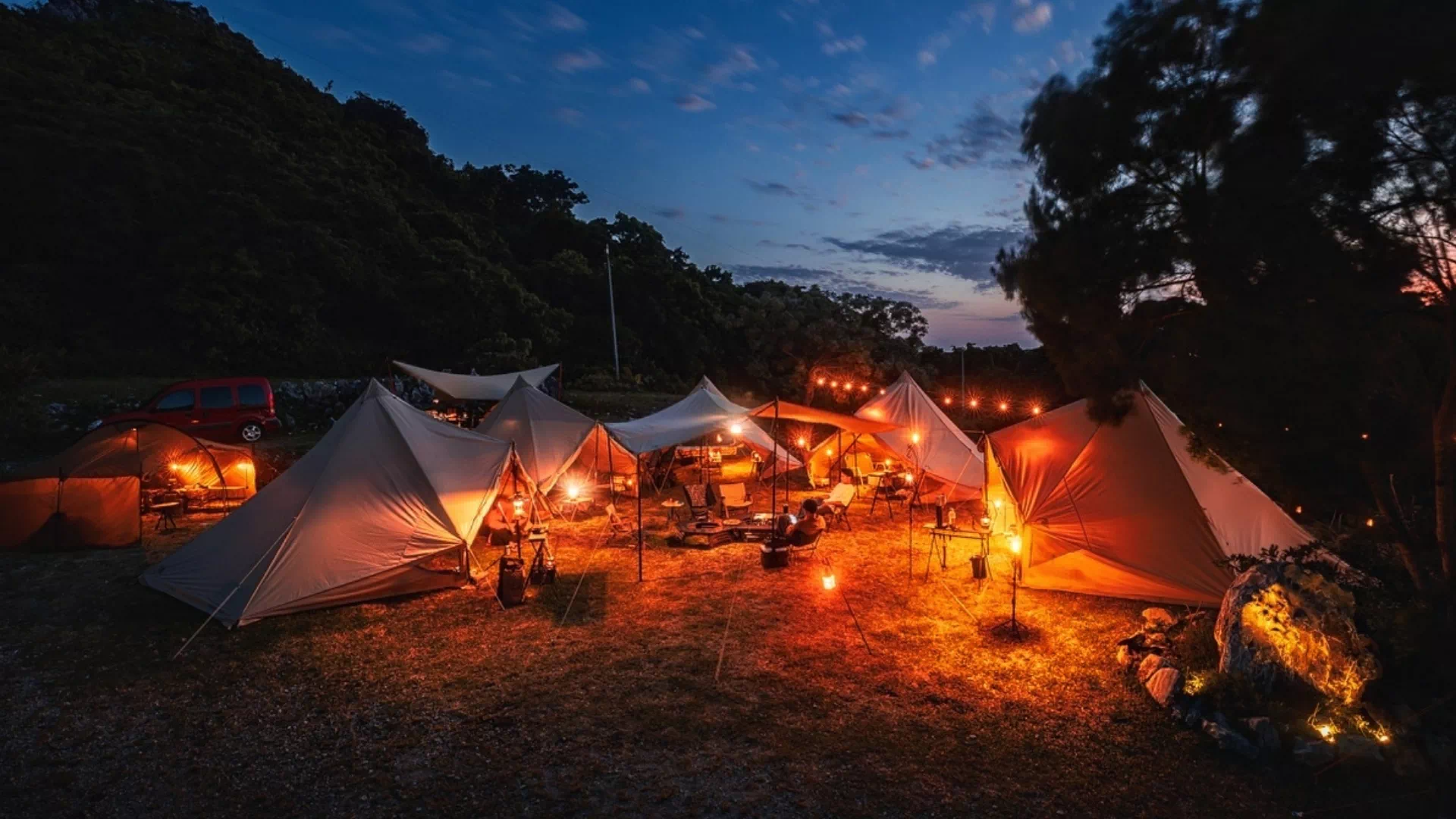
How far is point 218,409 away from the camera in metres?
15.3

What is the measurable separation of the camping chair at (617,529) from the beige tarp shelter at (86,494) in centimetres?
685

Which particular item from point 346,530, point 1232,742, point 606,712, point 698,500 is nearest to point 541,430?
point 698,500

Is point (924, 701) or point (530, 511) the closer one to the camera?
point (924, 701)

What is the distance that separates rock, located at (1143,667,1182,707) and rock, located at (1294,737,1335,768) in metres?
0.82

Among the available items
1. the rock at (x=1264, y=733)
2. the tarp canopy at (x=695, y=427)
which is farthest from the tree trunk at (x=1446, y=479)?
the tarp canopy at (x=695, y=427)

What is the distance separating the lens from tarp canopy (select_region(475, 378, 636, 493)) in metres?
13.2

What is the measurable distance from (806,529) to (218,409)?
13.7m

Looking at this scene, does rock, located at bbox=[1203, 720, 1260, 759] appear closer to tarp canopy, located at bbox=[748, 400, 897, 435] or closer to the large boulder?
the large boulder

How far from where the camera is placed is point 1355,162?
4.62 metres

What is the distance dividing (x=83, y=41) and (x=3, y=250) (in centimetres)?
1330

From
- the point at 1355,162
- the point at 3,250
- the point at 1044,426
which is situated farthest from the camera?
the point at 3,250

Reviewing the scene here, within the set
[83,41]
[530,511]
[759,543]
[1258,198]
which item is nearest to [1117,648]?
[1258,198]

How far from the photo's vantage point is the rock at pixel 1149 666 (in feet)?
19.5

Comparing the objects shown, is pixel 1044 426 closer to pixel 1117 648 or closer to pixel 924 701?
pixel 1117 648
